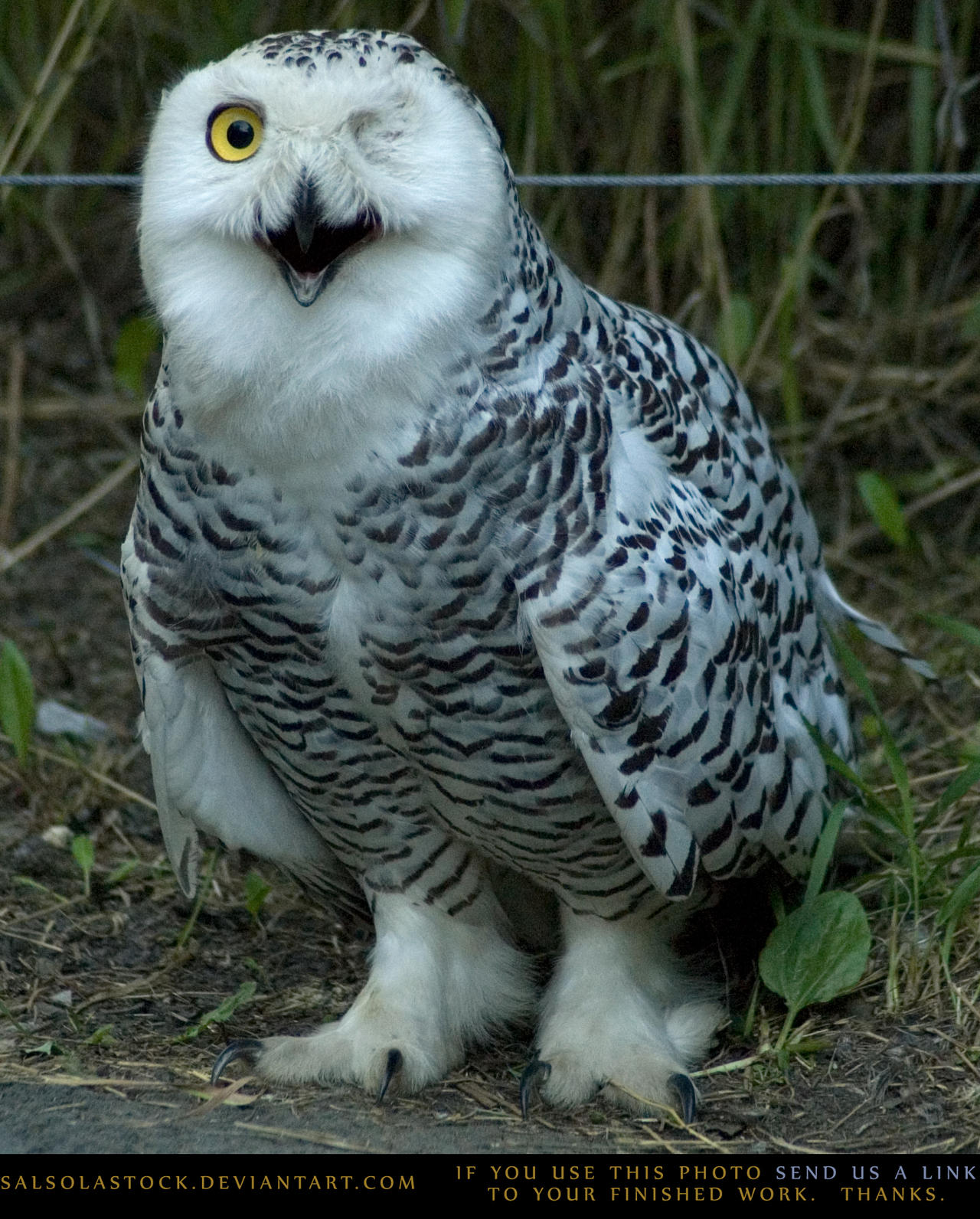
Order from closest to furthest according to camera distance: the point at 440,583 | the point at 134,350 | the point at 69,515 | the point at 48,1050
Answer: the point at 440,583 < the point at 48,1050 < the point at 134,350 < the point at 69,515

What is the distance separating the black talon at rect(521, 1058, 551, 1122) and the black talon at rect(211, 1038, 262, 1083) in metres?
0.45

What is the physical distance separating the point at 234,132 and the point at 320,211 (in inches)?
8.0

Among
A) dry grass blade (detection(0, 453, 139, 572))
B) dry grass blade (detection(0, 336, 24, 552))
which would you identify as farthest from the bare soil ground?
dry grass blade (detection(0, 336, 24, 552))

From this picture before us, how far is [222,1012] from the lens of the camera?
2.80m

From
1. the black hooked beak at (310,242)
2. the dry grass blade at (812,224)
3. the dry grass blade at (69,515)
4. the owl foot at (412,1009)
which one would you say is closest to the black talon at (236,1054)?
the owl foot at (412,1009)

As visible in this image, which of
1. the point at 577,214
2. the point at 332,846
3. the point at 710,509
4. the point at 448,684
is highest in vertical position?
the point at 577,214

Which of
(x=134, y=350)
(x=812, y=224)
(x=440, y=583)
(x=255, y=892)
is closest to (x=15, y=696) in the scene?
(x=255, y=892)

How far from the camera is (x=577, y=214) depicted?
445 cm

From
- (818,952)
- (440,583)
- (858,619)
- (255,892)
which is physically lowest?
(255,892)

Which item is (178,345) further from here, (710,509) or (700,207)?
(700,207)

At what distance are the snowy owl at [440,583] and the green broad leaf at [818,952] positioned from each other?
11cm

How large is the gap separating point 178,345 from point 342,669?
0.54 meters

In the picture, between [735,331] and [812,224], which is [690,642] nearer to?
[735,331]

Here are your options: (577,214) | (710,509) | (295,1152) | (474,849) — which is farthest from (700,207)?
(295,1152)
